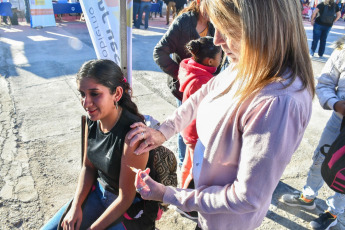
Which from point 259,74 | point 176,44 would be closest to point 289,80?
point 259,74

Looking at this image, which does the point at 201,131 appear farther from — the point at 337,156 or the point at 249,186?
the point at 337,156

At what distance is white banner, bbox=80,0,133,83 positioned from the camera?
2182mm

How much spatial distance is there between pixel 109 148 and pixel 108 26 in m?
1.10

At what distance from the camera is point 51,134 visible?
370 cm

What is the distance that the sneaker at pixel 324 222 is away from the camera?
236 cm

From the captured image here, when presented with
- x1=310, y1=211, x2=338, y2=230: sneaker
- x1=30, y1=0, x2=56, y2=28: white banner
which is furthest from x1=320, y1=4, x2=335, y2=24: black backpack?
x1=30, y1=0, x2=56, y2=28: white banner

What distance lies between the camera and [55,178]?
2.94m

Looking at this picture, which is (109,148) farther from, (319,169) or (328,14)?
(328,14)

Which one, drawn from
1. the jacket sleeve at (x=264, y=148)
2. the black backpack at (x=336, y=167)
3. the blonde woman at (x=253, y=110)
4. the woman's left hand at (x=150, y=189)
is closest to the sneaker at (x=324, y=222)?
the black backpack at (x=336, y=167)

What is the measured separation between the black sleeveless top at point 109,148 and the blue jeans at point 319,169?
1.59 m

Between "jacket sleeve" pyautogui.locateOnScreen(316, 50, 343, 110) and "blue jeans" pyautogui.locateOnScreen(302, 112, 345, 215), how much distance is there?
0.18m

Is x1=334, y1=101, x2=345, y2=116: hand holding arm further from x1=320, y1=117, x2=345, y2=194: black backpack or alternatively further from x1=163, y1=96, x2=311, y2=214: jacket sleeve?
x1=163, y1=96, x2=311, y2=214: jacket sleeve

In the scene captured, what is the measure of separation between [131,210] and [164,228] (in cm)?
78

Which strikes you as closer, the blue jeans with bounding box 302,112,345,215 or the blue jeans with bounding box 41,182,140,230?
the blue jeans with bounding box 41,182,140,230
